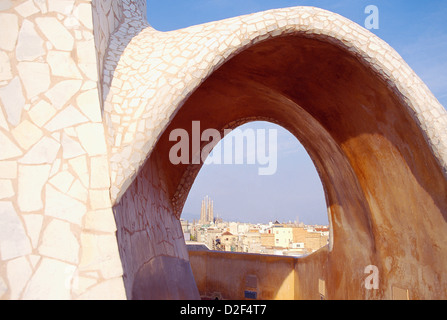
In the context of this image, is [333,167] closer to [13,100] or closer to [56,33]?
[56,33]

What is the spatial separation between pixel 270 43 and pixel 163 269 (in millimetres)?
3138

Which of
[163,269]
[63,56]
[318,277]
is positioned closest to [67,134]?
[63,56]

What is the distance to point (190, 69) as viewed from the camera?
139 inches

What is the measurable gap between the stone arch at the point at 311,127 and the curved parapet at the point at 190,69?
0.04 feet

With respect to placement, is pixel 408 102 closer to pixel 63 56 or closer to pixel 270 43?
pixel 270 43

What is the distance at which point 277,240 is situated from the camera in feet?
101

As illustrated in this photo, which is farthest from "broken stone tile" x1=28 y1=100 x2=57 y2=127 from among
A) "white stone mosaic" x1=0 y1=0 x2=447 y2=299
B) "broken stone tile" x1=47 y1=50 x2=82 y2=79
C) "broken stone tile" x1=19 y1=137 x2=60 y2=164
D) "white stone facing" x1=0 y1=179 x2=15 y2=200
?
"white stone facing" x1=0 y1=179 x2=15 y2=200

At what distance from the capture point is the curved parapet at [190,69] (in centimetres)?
324

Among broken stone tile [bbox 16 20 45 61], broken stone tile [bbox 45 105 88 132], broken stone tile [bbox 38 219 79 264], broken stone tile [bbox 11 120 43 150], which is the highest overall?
broken stone tile [bbox 16 20 45 61]

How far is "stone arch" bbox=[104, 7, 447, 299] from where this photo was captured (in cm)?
346

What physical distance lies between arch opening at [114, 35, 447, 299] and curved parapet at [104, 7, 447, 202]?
0.22m

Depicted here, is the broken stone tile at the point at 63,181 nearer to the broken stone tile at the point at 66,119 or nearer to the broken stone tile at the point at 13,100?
the broken stone tile at the point at 66,119

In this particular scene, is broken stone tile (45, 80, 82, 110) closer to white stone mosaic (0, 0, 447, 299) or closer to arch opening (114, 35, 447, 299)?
white stone mosaic (0, 0, 447, 299)

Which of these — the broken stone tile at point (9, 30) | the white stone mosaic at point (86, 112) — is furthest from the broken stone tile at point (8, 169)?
the broken stone tile at point (9, 30)
